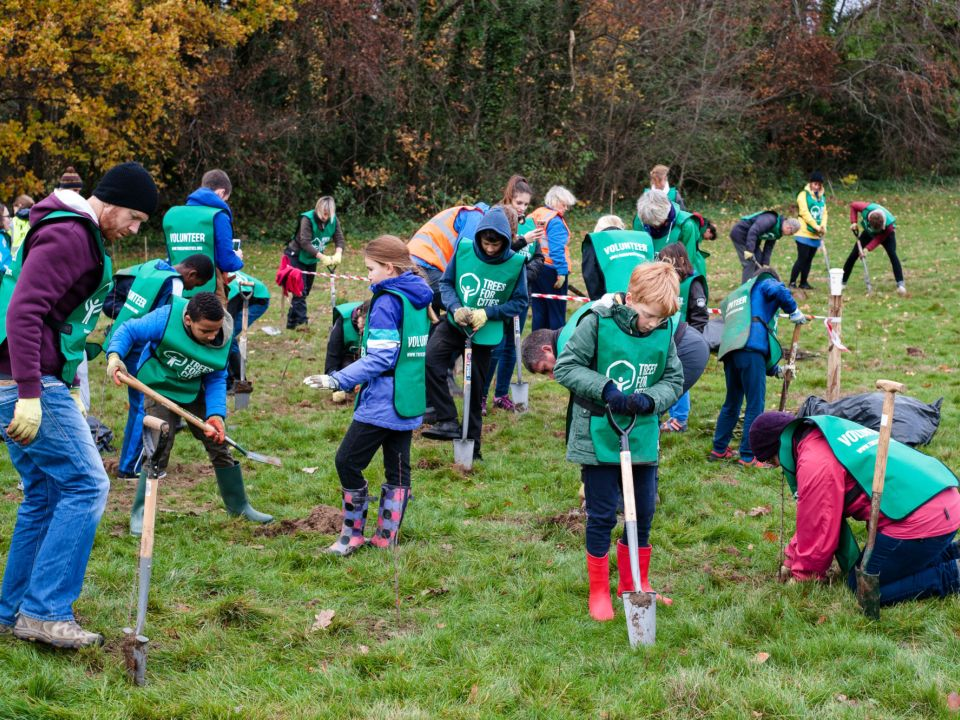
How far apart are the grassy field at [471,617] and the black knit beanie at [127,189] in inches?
79.5

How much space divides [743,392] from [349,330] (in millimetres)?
3198

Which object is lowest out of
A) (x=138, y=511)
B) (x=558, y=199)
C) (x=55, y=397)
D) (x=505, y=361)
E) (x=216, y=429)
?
(x=138, y=511)

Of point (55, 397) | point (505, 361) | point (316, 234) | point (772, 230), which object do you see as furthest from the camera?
point (772, 230)

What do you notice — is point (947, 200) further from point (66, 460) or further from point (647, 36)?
point (66, 460)

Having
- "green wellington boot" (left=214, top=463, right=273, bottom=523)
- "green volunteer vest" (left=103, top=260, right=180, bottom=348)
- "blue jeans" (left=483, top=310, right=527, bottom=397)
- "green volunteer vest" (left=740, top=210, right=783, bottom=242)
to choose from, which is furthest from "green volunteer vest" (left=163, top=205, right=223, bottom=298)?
"green volunteer vest" (left=740, top=210, right=783, bottom=242)

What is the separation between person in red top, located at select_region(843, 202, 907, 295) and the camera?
14836 mm

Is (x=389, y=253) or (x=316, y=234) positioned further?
(x=316, y=234)

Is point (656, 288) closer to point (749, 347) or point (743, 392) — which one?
point (749, 347)

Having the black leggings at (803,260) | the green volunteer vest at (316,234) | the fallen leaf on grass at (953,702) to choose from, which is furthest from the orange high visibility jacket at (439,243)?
the black leggings at (803,260)

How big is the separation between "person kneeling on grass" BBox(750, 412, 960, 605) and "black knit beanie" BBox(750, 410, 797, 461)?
0.04ft

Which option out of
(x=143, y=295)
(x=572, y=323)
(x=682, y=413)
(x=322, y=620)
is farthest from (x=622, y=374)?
(x=682, y=413)

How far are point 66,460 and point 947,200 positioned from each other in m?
28.0

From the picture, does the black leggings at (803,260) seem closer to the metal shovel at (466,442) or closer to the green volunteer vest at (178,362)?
the metal shovel at (466,442)

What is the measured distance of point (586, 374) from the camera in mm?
4984
